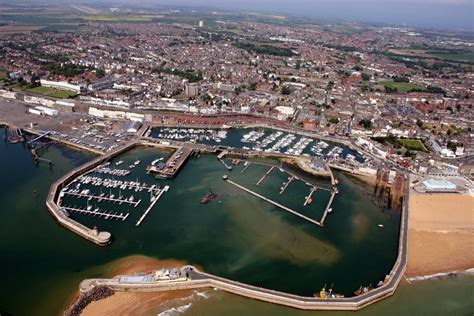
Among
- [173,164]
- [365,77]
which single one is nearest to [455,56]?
[365,77]

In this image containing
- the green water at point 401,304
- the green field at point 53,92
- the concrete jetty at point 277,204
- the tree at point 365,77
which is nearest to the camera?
the green water at point 401,304

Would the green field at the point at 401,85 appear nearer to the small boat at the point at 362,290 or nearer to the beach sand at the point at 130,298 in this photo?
the small boat at the point at 362,290

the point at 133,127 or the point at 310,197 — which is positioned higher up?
the point at 310,197

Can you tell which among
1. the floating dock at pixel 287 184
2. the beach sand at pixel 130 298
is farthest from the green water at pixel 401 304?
the floating dock at pixel 287 184

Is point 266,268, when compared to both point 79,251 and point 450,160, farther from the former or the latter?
point 450,160

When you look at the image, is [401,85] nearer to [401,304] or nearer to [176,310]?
[401,304]

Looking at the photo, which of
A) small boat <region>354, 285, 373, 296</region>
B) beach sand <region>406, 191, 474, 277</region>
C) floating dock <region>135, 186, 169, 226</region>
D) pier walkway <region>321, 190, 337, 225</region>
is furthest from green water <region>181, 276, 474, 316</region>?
floating dock <region>135, 186, 169, 226</region>

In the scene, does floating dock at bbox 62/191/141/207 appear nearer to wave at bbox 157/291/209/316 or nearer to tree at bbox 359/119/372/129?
wave at bbox 157/291/209/316
